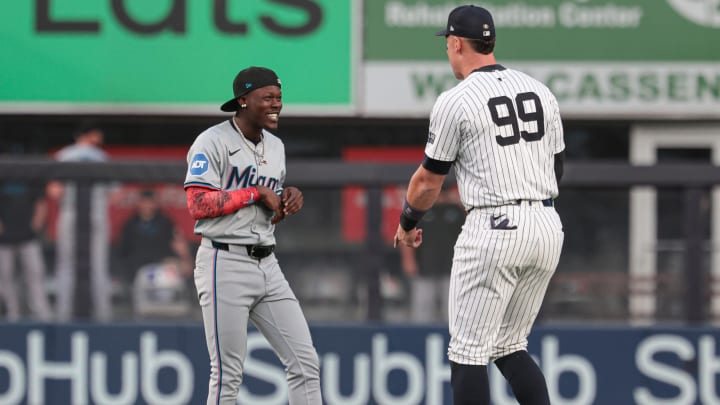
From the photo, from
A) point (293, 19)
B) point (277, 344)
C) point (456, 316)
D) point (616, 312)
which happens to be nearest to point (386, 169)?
point (616, 312)

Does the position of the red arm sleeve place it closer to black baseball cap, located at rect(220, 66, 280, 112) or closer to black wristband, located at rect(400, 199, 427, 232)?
black baseball cap, located at rect(220, 66, 280, 112)

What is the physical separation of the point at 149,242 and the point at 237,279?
7.15 feet

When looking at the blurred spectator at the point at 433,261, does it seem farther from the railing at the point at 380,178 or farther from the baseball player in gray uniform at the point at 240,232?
the baseball player in gray uniform at the point at 240,232

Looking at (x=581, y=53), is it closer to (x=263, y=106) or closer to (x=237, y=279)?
(x=263, y=106)

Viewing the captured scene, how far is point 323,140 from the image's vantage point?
9.33 m

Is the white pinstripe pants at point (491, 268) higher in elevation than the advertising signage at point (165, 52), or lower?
lower

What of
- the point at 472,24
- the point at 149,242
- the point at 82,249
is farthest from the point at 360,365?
the point at 472,24

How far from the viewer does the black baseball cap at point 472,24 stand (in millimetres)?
4227

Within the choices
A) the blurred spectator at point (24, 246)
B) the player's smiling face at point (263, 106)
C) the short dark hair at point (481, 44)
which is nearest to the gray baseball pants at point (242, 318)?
the player's smiling face at point (263, 106)

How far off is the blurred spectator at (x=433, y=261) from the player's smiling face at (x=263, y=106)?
6.98 feet

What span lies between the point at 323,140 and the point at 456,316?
5.18 m

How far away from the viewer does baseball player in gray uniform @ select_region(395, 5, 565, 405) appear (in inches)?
164

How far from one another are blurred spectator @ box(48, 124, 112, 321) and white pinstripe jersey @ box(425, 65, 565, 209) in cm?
302

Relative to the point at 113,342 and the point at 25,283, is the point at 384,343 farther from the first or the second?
the point at 25,283
